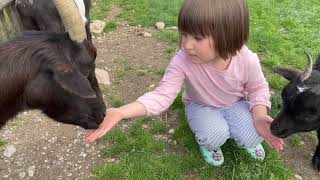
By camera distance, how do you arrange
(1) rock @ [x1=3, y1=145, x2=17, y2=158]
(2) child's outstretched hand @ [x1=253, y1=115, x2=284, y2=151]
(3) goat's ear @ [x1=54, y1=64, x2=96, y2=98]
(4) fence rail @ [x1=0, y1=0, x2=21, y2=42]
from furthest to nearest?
1. (4) fence rail @ [x1=0, y1=0, x2=21, y2=42]
2. (1) rock @ [x1=3, y1=145, x2=17, y2=158]
3. (2) child's outstretched hand @ [x1=253, y1=115, x2=284, y2=151]
4. (3) goat's ear @ [x1=54, y1=64, x2=96, y2=98]

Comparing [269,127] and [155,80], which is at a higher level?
[269,127]

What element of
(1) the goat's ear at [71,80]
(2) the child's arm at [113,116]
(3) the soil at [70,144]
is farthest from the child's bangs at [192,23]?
(3) the soil at [70,144]

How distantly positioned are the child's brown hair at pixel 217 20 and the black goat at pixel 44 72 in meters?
0.76

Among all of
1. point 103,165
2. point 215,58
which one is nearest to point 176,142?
point 103,165

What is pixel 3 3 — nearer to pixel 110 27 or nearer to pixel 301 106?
pixel 110 27

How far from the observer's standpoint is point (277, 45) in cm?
647

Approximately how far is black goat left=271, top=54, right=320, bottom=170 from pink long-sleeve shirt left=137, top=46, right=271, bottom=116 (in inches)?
7.4

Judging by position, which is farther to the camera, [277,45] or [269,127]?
[277,45]

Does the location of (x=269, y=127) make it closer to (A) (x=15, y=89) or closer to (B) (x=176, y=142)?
(B) (x=176, y=142)

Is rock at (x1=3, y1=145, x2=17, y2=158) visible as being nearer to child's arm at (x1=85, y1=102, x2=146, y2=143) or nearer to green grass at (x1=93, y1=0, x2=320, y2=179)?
green grass at (x1=93, y1=0, x2=320, y2=179)

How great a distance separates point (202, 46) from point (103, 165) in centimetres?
146

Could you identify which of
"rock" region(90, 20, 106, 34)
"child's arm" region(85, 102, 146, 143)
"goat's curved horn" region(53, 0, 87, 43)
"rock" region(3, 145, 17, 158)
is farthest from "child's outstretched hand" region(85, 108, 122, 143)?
"rock" region(90, 20, 106, 34)

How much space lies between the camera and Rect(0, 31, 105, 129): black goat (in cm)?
298

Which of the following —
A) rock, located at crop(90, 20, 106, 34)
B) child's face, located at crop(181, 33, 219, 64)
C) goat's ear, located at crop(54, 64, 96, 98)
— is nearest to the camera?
goat's ear, located at crop(54, 64, 96, 98)
